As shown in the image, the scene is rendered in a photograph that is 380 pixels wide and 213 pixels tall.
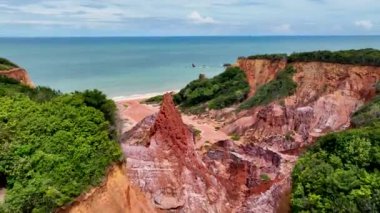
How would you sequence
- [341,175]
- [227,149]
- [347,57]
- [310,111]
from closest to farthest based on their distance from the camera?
[341,175], [227,149], [310,111], [347,57]

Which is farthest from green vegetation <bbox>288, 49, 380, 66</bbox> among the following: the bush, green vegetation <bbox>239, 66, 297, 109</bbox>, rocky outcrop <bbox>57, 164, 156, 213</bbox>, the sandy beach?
the bush

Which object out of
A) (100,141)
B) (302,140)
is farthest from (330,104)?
(100,141)

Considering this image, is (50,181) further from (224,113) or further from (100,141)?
(224,113)

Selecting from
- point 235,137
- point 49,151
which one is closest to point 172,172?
point 49,151

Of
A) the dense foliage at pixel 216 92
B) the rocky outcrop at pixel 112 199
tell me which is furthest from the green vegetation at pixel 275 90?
the rocky outcrop at pixel 112 199

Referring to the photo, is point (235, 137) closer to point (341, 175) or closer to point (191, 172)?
point (191, 172)

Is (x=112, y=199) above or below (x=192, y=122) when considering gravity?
above
